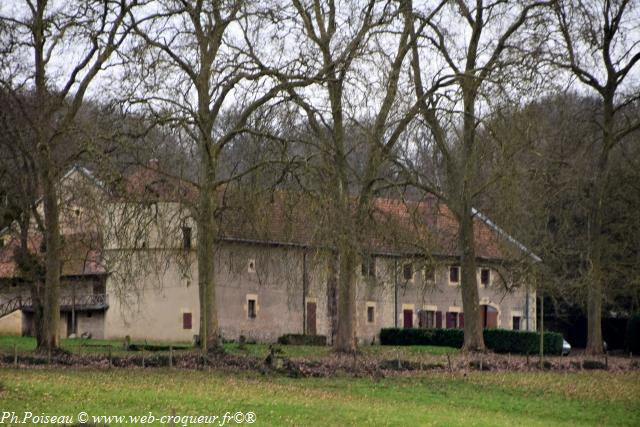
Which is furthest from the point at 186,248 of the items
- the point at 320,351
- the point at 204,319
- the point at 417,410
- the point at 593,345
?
the point at 593,345

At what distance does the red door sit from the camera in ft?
220

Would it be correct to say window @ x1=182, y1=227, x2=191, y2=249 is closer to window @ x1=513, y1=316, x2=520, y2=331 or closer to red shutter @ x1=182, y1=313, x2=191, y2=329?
red shutter @ x1=182, y1=313, x2=191, y2=329

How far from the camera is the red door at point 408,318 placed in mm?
66925

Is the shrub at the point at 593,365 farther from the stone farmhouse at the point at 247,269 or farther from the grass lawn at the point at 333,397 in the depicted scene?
the grass lawn at the point at 333,397

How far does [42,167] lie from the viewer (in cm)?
3550

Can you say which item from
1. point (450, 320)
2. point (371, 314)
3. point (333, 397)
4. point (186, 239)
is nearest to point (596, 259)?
point (186, 239)

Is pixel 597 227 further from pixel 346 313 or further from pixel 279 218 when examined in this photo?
pixel 279 218

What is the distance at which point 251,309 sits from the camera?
202ft

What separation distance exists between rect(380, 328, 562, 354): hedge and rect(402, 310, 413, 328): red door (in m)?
6.54

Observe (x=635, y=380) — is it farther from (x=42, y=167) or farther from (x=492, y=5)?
(x=42, y=167)

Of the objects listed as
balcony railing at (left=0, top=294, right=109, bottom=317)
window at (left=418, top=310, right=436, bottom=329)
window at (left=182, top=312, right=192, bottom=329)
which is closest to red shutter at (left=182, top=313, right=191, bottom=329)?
window at (left=182, top=312, right=192, bottom=329)

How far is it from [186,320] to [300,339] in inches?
261

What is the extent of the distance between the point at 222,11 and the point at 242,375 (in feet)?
36.2

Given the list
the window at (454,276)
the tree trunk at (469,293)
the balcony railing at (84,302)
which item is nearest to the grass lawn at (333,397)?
the tree trunk at (469,293)
